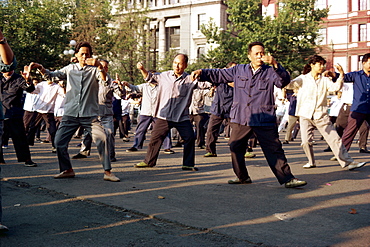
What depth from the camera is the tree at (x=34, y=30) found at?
127ft

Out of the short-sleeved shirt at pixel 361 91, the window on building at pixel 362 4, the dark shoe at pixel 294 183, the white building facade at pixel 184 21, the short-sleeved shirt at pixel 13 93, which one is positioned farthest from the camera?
the white building facade at pixel 184 21

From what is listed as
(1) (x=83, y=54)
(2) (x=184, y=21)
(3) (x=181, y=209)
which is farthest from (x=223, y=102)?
(2) (x=184, y=21)

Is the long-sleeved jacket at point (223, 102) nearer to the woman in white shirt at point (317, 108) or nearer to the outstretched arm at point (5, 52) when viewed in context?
the woman in white shirt at point (317, 108)

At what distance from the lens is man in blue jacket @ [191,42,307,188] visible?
6672 mm

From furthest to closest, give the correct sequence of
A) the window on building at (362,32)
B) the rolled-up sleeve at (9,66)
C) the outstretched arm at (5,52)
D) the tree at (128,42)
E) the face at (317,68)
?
the window on building at (362,32) → the tree at (128,42) → the face at (317,68) → the rolled-up sleeve at (9,66) → the outstretched arm at (5,52)

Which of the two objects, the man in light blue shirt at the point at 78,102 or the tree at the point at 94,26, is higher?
the tree at the point at 94,26

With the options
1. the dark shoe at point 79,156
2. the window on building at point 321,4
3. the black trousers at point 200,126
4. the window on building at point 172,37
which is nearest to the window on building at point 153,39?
the window on building at point 172,37

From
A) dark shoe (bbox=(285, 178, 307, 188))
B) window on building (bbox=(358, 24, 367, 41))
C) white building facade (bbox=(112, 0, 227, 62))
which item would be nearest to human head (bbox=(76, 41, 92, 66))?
dark shoe (bbox=(285, 178, 307, 188))

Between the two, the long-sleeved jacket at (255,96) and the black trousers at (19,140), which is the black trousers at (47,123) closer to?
the black trousers at (19,140)

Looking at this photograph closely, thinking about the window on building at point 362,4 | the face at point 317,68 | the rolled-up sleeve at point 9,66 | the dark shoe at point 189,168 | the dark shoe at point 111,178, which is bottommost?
the dark shoe at point 189,168

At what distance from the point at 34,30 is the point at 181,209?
3771cm

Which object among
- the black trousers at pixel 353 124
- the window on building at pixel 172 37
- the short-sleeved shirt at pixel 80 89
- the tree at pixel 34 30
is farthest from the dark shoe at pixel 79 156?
the window on building at pixel 172 37

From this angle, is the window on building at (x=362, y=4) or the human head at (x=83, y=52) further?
the window on building at (x=362, y=4)

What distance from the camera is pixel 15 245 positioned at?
3.93m
